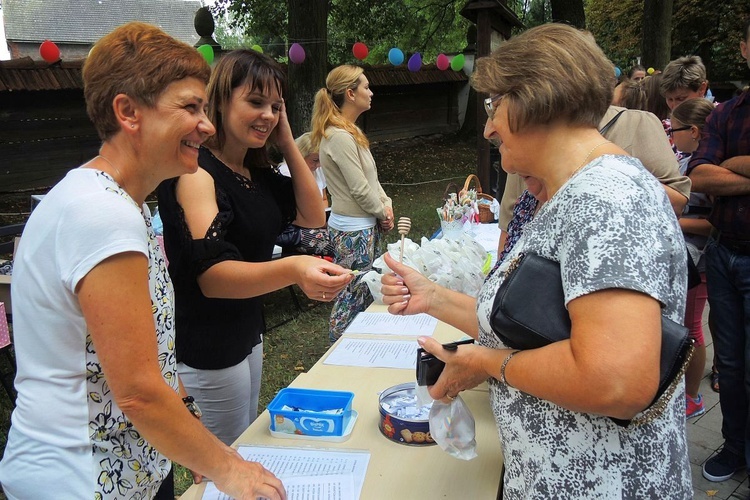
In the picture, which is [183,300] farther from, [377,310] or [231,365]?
[377,310]

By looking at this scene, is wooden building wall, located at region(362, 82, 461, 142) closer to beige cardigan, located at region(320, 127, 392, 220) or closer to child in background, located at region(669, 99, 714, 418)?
beige cardigan, located at region(320, 127, 392, 220)

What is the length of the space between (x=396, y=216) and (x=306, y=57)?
264 centimetres

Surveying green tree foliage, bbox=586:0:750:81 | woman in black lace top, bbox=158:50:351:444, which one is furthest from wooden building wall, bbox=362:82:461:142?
woman in black lace top, bbox=158:50:351:444

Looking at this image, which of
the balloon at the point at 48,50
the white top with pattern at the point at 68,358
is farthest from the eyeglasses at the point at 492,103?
the balloon at the point at 48,50

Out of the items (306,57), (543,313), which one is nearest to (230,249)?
(543,313)

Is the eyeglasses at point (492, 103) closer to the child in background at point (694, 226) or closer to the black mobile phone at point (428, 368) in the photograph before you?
the black mobile phone at point (428, 368)

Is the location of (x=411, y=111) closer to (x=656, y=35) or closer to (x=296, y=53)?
(x=656, y=35)

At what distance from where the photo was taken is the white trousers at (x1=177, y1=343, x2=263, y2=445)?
1860 mm

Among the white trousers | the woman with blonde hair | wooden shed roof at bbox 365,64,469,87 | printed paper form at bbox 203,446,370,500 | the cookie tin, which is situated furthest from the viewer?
wooden shed roof at bbox 365,64,469,87

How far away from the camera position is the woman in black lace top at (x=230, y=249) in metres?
1.64

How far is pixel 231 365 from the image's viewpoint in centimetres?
187

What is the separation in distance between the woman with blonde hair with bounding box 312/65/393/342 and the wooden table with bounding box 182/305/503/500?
190 cm

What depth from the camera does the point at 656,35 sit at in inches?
428

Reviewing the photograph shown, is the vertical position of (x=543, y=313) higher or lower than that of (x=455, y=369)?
higher
